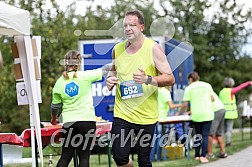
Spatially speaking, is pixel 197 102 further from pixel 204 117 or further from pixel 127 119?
pixel 127 119

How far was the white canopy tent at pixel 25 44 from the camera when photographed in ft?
26.1

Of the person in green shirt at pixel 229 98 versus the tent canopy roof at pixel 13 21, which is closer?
the tent canopy roof at pixel 13 21

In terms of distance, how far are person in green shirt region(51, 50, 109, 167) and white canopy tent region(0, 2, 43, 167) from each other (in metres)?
0.50

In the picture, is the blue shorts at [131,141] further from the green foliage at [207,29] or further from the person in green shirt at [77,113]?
the green foliage at [207,29]

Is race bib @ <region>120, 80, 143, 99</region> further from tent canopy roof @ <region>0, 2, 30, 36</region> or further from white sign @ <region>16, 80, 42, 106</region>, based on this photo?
white sign @ <region>16, 80, 42, 106</region>

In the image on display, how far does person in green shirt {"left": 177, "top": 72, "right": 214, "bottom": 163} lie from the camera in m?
12.5

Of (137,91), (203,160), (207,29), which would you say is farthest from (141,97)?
(207,29)

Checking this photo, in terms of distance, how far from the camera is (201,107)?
1253 centimetres

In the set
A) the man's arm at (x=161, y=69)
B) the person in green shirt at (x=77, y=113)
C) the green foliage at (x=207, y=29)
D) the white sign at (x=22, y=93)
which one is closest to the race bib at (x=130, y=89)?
the man's arm at (x=161, y=69)

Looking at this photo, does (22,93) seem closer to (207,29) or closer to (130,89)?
(130,89)

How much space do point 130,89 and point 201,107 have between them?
19.9ft

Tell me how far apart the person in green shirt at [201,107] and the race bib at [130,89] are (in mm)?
5962

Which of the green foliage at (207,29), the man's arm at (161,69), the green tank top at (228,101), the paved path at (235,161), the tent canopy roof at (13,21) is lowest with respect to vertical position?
the paved path at (235,161)

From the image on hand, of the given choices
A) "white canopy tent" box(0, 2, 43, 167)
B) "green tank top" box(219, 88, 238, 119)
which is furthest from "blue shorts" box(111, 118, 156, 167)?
"green tank top" box(219, 88, 238, 119)
